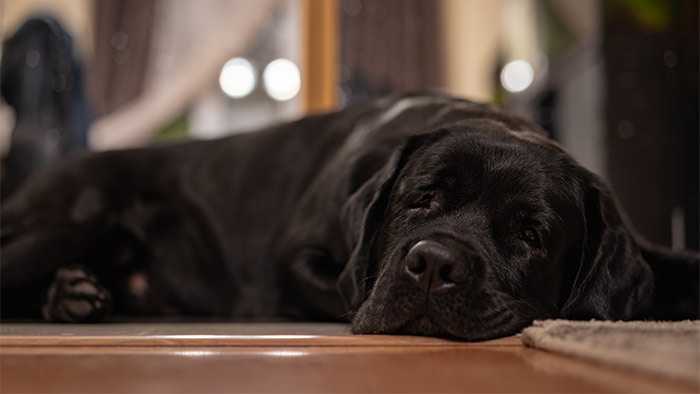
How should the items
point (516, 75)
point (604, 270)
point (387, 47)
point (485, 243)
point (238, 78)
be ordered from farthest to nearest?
point (516, 75) < point (238, 78) < point (387, 47) < point (604, 270) < point (485, 243)

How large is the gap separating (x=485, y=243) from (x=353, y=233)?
431 mm

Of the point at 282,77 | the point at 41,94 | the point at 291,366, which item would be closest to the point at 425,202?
the point at 291,366

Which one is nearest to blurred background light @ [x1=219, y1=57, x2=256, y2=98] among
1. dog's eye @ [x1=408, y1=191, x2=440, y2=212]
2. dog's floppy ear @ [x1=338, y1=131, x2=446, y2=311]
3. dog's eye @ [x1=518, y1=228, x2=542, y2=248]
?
dog's floppy ear @ [x1=338, y1=131, x2=446, y2=311]

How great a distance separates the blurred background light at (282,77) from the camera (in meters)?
5.50

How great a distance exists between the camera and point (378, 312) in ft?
5.27

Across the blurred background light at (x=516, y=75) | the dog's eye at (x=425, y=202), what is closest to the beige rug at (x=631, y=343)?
the dog's eye at (x=425, y=202)

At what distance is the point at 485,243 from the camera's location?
5.36ft

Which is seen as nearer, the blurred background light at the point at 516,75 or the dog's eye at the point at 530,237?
the dog's eye at the point at 530,237

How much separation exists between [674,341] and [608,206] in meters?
0.69

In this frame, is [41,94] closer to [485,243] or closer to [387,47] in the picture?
[387,47]

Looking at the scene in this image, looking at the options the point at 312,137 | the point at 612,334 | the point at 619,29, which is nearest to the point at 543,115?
the point at 619,29

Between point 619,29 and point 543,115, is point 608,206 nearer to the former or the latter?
point 619,29

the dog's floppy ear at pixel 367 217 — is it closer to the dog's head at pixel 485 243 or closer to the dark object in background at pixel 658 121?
the dog's head at pixel 485 243

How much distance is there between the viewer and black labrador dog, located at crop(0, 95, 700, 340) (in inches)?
64.1
